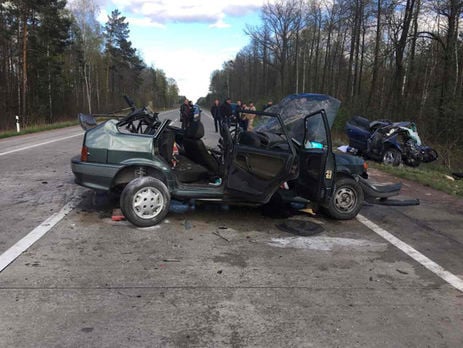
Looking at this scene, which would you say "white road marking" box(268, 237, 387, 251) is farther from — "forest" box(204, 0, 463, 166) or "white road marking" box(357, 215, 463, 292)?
"forest" box(204, 0, 463, 166)

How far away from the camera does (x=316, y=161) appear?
5.61m

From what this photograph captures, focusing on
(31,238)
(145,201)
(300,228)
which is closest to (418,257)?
(300,228)

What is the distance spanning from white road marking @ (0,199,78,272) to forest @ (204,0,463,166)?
14499 mm

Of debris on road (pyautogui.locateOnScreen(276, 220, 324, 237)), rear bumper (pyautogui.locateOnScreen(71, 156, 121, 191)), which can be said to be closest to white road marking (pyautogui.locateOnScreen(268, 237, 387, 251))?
debris on road (pyautogui.locateOnScreen(276, 220, 324, 237))

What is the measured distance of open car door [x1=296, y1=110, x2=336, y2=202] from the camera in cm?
557

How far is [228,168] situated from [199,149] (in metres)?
0.78

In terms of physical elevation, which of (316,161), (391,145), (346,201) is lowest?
(346,201)

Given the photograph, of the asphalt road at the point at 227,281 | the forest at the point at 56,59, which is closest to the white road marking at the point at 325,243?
the asphalt road at the point at 227,281

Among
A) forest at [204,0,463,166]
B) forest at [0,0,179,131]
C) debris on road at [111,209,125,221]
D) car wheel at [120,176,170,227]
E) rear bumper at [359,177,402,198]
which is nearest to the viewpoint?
car wheel at [120,176,170,227]

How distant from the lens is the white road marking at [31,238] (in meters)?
4.36

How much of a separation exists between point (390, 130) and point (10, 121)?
2800 cm

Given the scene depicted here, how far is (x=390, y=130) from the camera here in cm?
1375

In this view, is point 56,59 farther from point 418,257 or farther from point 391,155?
point 418,257

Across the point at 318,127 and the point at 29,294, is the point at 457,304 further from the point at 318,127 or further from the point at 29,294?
the point at 29,294
